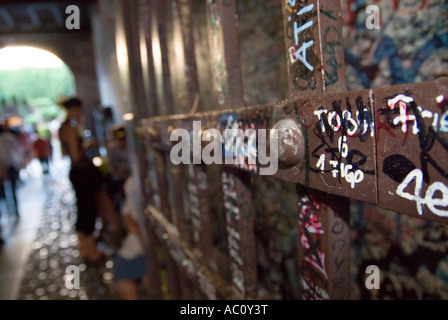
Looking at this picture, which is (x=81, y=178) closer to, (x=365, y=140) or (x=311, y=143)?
(x=311, y=143)

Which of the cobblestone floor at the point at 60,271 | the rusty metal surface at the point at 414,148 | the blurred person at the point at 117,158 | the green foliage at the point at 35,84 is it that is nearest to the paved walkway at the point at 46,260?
the cobblestone floor at the point at 60,271

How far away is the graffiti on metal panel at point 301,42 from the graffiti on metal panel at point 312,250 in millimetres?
284

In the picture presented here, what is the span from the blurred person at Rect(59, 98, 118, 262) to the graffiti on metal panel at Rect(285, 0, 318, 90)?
11.6ft

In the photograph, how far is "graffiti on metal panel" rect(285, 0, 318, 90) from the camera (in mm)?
622

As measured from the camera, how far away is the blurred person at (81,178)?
362 cm

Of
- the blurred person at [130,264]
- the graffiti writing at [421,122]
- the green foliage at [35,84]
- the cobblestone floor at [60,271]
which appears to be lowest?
the cobblestone floor at [60,271]

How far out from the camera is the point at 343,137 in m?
0.56

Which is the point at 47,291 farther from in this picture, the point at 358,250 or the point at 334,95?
the point at 334,95

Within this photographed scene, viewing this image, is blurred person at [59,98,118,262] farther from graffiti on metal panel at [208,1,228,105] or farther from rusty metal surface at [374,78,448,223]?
rusty metal surface at [374,78,448,223]

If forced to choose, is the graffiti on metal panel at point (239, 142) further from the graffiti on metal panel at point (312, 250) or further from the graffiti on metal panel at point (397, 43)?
the graffiti on metal panel at point (397, 43)

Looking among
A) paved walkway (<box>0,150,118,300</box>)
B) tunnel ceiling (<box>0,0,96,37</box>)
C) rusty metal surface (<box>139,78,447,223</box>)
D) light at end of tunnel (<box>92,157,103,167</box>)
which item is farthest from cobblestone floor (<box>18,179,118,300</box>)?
tunnel ceiling (<box>0,0,96,37</box>)

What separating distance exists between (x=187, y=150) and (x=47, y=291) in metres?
2.60

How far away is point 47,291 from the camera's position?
2914 mm

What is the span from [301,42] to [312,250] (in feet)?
1.64
